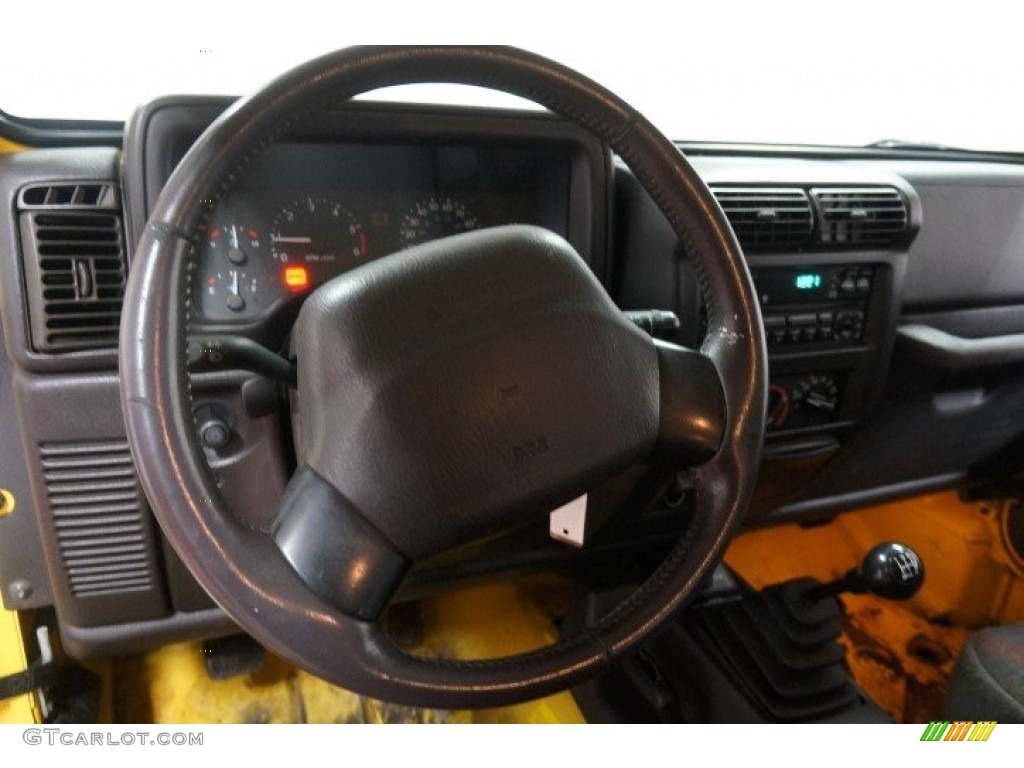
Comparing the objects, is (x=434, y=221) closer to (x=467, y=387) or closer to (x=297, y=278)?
(x=297, y=278)

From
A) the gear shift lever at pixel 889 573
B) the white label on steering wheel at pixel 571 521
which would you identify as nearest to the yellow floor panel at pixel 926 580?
the gear shift lever at pixel 889 573

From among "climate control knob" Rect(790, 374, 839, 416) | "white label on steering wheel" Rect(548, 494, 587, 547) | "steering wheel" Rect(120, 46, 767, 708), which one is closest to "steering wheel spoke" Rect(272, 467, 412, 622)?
"steering wheel" Rect(120, 46, 767, 708)

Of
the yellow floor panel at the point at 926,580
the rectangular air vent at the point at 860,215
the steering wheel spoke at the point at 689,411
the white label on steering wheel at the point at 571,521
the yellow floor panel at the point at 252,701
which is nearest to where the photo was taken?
the steering wheel spoke at the point at 689,411

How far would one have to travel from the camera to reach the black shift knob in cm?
110

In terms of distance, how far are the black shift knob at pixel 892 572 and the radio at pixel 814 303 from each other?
0.32 m

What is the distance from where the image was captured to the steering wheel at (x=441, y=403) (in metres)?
0.55

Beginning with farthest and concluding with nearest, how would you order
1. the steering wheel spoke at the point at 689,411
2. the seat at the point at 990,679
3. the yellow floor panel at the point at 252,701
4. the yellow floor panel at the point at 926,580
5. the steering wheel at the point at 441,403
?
1. the yellow floor panel at the point at 926,580
2. the yellow floor panel at the point at 252,701
3. the seat at the point at 990,679
4. the steering wheel spoke at the point at 689,411
5. the steering wheel at the point at 441,403

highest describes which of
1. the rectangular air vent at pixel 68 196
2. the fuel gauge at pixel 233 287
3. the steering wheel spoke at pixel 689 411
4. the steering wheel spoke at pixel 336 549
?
the rectangular air vent at pixel 68 196

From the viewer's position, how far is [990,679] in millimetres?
956

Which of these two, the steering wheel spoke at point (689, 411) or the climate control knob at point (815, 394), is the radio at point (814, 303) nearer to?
the climate control knob at point (815, 394)

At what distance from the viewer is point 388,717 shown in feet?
4.48

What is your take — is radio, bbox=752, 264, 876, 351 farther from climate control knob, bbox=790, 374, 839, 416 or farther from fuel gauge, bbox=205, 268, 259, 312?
fuel gauge, bbox=205, 268, 259, 312

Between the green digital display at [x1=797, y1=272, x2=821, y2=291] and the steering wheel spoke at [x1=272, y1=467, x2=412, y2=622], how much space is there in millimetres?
760

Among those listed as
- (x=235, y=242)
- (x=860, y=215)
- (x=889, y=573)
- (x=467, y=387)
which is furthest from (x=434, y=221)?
(x=889, y=573)
